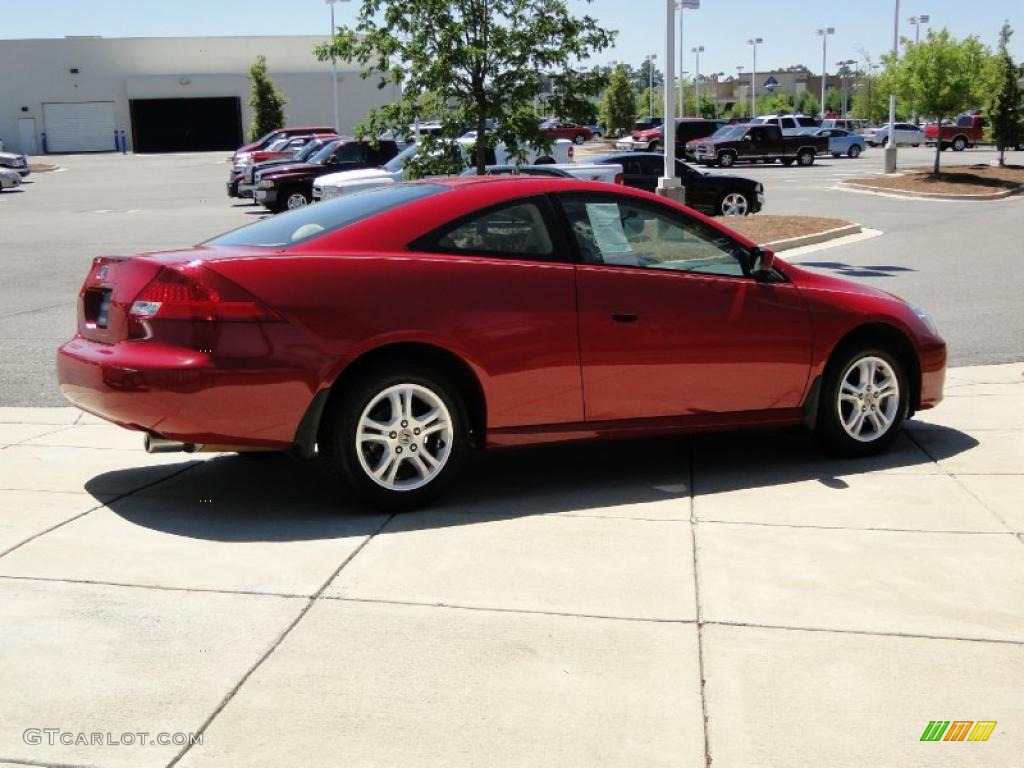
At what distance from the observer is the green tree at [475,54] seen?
16.1 m

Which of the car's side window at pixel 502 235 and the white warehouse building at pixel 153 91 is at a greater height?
the white warehouse building at pixel 153 91

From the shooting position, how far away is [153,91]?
8538 cm

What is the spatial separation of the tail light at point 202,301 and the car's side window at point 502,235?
901 mm

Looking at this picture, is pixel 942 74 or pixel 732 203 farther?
pixel 942 74

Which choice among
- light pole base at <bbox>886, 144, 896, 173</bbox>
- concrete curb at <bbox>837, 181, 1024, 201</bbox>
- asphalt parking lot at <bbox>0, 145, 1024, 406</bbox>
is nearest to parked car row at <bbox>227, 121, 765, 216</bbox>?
asphalt parking lot at <bbox>0, 145, 1024, 406</bbox>

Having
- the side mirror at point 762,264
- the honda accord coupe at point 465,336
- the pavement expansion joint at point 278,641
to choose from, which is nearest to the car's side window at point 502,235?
the honda accord coupe at point 465,336

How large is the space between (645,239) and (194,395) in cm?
246

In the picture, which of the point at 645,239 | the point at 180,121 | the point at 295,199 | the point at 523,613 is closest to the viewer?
the point at 523,613

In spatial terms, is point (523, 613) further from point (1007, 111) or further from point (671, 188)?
point (1007, 111)

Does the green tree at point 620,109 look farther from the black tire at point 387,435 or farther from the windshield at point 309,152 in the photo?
the black tire at point 387,435

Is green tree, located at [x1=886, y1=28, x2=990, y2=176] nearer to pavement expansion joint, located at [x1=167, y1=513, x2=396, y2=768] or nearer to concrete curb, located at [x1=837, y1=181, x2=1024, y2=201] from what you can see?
concrete curb, located at [x1=837, y1=181, x2=1024, y2=201]

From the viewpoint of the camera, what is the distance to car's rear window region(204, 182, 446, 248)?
5.96m

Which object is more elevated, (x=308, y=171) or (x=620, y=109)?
(x=620, y=109)

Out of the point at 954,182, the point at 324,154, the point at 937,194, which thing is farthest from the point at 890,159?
the point at 324,154
